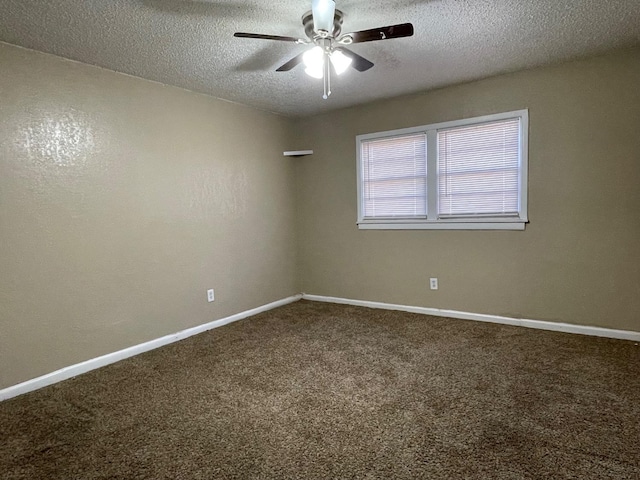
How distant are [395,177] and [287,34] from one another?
2051 millimetres

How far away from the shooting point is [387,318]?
3953 millimetres

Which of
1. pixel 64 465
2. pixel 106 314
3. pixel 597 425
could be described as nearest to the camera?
pixel 64 465

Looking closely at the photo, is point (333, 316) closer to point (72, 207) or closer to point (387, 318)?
point (387, 318)

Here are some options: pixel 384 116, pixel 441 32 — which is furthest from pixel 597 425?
pixel 384 116

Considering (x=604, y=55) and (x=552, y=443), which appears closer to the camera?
(x=552, y=443)

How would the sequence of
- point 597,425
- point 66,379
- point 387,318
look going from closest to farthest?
point 597,425 < point 66,379 < point 387,318

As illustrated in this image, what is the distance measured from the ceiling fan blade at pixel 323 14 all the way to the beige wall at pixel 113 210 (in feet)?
6.15

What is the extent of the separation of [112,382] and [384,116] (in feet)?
11.6

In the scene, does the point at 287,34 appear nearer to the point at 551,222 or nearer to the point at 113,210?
the point at 113,210

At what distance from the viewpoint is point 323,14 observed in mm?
2023

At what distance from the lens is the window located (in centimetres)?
352

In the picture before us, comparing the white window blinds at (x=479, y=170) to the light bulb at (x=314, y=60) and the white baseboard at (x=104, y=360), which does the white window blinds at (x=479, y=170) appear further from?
the white baseboard at (x=104, y=360)

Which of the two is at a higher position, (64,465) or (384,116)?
(384,116)

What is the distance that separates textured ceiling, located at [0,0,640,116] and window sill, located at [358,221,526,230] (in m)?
1.36
